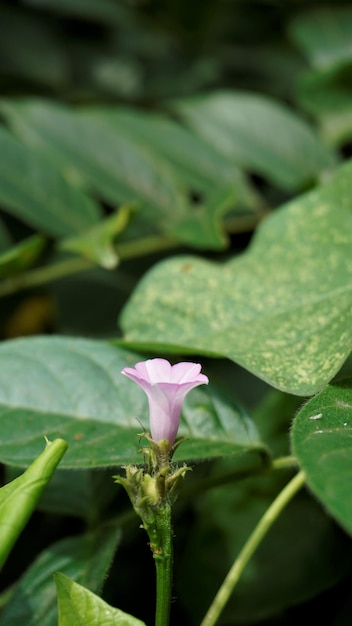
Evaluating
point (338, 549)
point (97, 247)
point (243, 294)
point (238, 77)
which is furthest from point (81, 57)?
point (338, 549)

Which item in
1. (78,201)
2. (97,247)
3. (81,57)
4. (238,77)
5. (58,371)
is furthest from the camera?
(81,57)

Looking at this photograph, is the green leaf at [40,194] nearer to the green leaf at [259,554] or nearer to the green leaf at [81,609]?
the green leaf at [259,554]

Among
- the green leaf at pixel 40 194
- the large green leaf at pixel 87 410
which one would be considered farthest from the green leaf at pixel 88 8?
the large green leaf at pixel 87 410

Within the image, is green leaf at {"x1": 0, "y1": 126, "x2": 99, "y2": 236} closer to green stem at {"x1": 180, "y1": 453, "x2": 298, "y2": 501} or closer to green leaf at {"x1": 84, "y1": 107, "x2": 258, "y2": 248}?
green leaf at {"x1": 84, "y1": 107, "x2": 258, "y2": 248}

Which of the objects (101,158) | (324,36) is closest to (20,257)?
(101,158)

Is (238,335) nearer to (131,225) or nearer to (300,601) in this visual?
(300,601)

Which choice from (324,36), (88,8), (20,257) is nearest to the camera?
(20,257)

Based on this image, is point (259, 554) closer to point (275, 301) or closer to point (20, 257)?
point (275, 301)

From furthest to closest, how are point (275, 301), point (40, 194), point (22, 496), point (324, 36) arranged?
point (324, 36) → point (40, 194) → point (275, 301) → point (22, 496)
